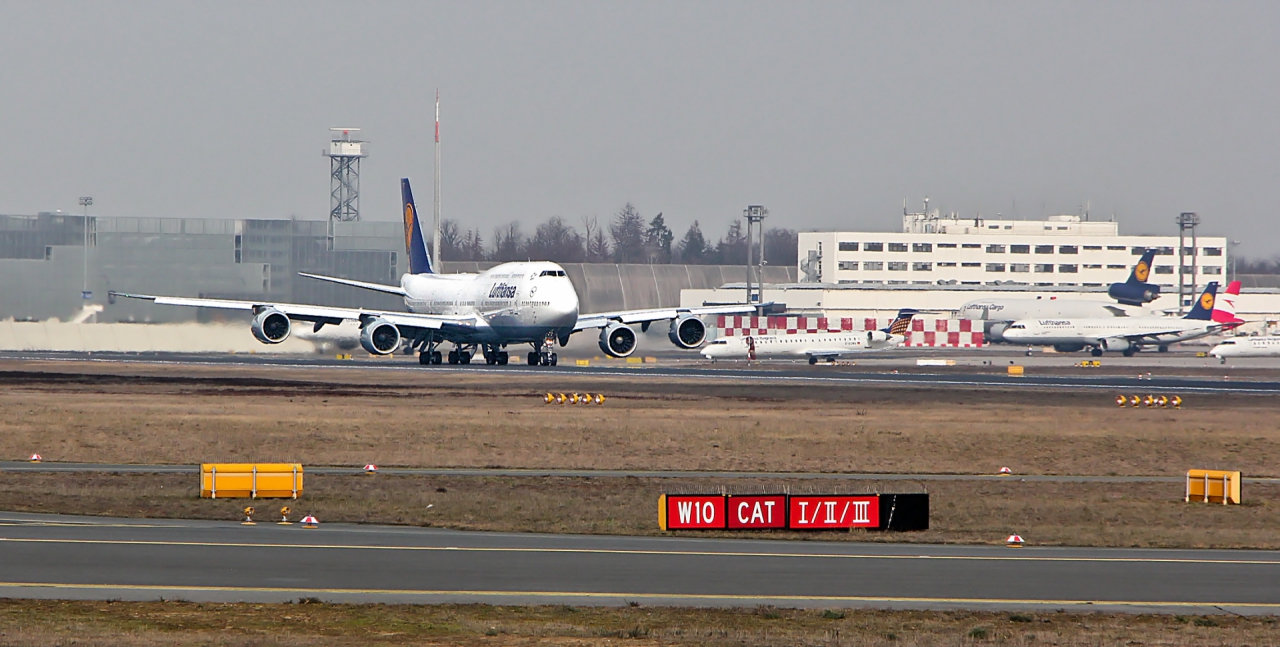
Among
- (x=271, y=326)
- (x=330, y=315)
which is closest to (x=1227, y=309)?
(x=330, y=315)

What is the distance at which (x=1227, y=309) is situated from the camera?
122m

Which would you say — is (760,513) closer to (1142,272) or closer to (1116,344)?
(1116,344)

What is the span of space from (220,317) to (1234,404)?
59.2 meters

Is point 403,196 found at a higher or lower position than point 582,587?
higher

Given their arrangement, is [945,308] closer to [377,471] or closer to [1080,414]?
[1080,414]

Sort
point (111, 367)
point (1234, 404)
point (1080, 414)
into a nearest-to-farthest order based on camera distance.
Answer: point (1080, 414) → point (1234, 404) → point (111, 367)

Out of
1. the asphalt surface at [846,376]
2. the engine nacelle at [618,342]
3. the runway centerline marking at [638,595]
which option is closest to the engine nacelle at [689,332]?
the asphalt surface at [846,376]

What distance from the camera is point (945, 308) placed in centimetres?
14675

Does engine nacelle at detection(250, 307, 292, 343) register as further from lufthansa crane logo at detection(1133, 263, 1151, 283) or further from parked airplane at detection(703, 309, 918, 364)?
lufthansa crane logo at detection(1133, 263, 1151, 283)

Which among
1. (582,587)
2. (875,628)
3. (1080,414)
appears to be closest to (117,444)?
(582,587)

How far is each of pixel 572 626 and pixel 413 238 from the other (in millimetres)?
73942

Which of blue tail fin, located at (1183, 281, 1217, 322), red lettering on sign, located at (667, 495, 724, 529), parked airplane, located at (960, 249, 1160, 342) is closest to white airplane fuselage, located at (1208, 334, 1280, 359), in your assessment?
blue tail fin, located at (1183, 281, 1217, 322)

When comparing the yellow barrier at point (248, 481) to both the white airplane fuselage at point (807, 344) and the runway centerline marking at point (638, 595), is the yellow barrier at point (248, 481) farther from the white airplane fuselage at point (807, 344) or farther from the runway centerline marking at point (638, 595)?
the white airplane fuselage at point (807, 344)

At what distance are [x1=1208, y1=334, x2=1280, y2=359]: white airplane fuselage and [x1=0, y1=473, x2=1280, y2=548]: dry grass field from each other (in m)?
74.7
